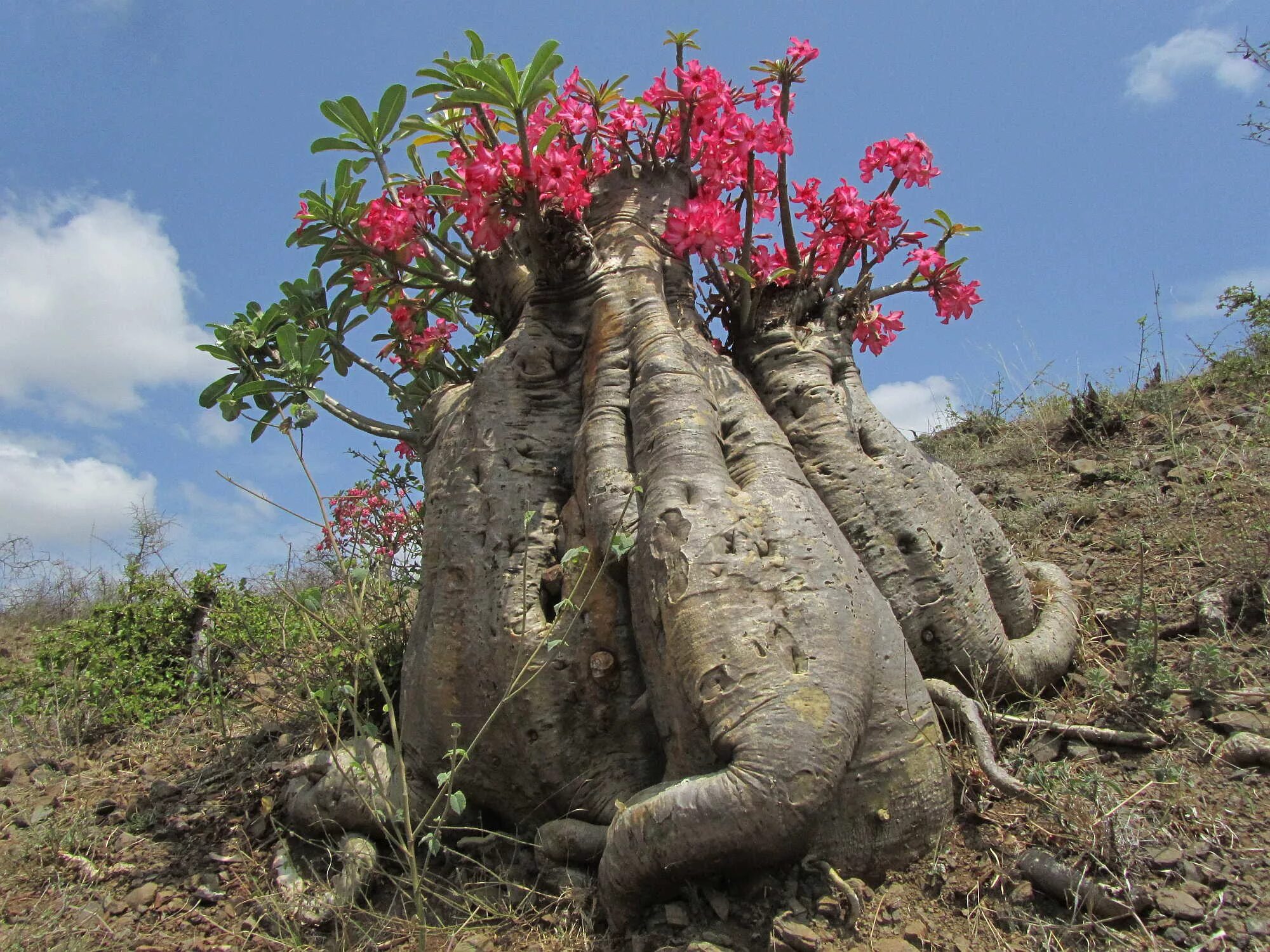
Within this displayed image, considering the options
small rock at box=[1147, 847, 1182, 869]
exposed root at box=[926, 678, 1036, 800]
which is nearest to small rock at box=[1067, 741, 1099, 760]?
exposed root at box=[926, 678, 1036, 800]

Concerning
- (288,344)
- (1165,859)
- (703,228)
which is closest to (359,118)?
(288,344)

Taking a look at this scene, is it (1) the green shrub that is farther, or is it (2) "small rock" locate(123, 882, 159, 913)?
(1) the green shrub

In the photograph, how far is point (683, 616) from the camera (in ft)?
7.88

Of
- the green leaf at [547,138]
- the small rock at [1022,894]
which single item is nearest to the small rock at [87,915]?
the small rock at [1022,894]

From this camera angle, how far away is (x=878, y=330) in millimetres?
3904

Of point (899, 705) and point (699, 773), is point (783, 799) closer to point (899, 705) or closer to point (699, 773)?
point (699, 773)

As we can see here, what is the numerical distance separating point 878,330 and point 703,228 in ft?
3.87

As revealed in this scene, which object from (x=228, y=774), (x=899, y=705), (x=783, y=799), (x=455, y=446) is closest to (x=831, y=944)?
(x=783, y=799)

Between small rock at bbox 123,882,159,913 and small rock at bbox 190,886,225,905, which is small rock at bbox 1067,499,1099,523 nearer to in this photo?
small rock at bbox 190,886,225,905

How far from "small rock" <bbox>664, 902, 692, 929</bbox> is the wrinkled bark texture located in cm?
7

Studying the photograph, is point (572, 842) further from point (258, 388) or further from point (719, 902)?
point (258, 388)

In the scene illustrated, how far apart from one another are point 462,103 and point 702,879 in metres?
2.62

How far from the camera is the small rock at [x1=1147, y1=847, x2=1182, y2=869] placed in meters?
2.08

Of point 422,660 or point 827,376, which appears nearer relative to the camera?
point 422,660
